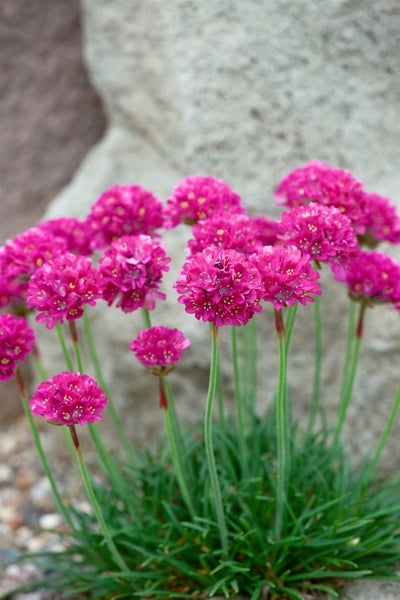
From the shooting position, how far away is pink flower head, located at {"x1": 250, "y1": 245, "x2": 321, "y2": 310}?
5.11 feet

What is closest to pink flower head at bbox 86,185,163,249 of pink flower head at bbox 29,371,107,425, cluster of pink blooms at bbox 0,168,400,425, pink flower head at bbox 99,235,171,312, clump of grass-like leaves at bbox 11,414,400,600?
cluster of pink blooms at bbox 0,168,400,425

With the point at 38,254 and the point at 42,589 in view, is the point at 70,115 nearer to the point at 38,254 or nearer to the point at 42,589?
the point at 38,254

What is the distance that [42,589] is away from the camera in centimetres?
254

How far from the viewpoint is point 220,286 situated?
1491 millimetres

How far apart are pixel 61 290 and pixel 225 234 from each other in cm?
36

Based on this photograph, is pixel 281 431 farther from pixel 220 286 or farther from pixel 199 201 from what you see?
pixel 199 201

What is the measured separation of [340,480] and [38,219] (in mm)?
1651

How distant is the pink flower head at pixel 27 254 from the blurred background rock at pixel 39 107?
133 cm

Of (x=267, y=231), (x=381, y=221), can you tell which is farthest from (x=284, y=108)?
(x=381, y=221)

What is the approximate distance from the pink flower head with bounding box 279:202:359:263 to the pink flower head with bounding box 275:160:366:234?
0.62ft

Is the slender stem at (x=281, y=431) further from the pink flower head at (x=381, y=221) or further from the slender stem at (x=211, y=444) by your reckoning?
the pink flower head at (x=381, y=221)

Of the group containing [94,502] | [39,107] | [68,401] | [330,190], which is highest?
[39,107]

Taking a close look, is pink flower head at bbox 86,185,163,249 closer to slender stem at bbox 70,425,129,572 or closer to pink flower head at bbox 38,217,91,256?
pink flower head at bbox 38,217,91,256

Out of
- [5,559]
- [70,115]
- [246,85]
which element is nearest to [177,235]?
[246,85]
